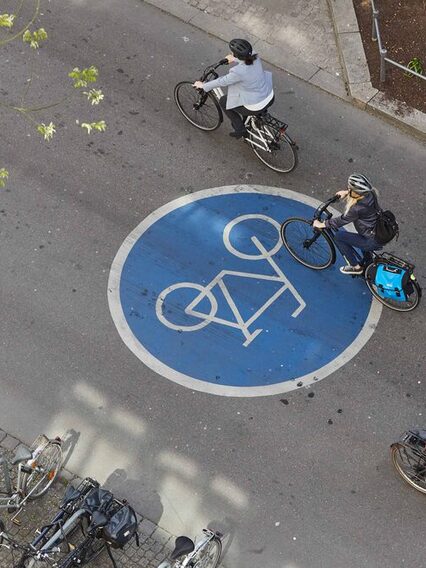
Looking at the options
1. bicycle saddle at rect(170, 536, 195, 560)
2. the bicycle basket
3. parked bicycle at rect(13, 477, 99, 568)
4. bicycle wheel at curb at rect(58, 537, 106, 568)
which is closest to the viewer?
bicycle saddle at rect(170, 536, 195, 560)

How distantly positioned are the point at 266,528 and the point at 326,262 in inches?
133

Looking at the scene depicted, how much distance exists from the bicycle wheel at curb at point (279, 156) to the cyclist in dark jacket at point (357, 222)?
182cm

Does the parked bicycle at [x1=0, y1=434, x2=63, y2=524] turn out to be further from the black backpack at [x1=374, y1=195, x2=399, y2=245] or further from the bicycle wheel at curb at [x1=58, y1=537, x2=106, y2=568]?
the black backpack at [x1=374, y1=195, x2=399, y2=245]

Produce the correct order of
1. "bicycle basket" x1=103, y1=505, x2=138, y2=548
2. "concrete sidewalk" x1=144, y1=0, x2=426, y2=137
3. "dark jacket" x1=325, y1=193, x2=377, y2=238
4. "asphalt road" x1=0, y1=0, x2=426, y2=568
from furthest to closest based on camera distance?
"concrete sidewalk" x1=144, y1=0, x2=426, y2=137
"dark jacket" x1=325, y1=193, x2=377, y2=238
"asphalt road" x1=0, y1=0, x2=426, y2=568
"bicycle basket" x1=103, y1=505, x2=138, y2=548

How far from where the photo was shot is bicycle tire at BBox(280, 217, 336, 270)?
10.6 m

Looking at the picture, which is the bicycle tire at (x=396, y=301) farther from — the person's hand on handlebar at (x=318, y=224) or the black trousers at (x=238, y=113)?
the black trousers at (x=238, y=113)

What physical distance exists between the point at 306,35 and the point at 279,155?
8.85ft

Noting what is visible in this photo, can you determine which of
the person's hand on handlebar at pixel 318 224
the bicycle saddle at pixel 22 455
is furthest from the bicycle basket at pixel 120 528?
the person's hand on handlebar at pixel 318 224

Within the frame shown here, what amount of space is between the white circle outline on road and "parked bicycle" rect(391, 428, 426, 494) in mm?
1251

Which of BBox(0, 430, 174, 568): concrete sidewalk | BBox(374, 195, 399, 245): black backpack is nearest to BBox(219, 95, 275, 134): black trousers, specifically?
BBox(374, 195, 399, 245): black backpack

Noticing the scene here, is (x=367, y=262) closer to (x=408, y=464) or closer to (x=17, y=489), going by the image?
(x=408, y=464)

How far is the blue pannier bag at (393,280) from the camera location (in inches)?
388

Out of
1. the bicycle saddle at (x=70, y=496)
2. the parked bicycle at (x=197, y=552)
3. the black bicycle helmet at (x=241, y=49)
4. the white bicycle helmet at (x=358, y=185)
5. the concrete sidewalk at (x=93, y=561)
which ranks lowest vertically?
the concrete sidewalk at (x=93, y=561)

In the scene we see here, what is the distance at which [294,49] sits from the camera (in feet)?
42.8
